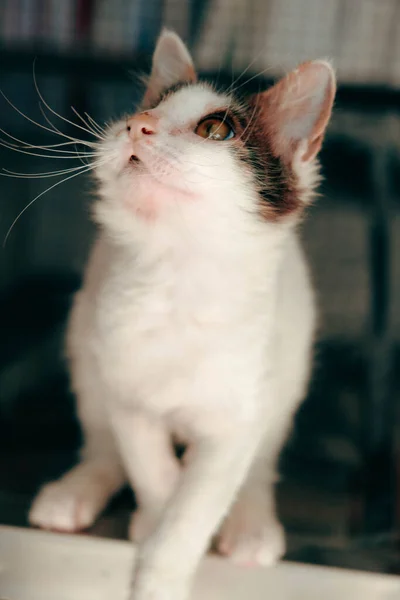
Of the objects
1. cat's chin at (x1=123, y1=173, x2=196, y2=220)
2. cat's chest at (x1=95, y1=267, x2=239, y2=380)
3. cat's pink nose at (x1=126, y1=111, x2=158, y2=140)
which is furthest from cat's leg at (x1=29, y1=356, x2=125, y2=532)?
cat's pink nose at (x1=126, y1=111, x2=158, y2=140)

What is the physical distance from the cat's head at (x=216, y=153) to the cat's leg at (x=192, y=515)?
0.34 m

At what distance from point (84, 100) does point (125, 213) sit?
17.7 inches

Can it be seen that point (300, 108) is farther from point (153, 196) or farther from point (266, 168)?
point (153, 196)

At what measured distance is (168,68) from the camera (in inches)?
38.4

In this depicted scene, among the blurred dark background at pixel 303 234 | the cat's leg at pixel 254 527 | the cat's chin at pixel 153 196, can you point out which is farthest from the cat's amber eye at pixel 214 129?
the cat's leg at pixel 254 527

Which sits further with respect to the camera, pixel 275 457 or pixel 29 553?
pixel 275 457

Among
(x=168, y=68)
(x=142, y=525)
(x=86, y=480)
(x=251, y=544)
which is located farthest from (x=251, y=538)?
(x=168, y=68)

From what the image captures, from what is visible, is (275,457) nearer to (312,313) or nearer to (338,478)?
(338,478)

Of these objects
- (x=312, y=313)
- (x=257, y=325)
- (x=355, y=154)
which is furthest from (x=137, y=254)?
(x=355, y=154)

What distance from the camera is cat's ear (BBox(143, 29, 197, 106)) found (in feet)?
3.14

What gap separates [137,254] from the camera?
35.6 inches

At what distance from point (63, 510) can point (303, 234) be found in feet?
2.51

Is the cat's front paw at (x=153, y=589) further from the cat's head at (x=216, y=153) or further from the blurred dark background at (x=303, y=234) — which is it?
the cat's head at (x=216, y=153)

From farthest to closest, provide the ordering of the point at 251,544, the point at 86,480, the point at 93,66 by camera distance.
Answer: the point at 93,66
the point at 86,480
the point at 251,544
